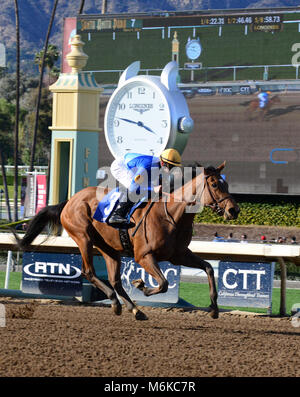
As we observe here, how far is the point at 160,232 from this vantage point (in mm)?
6691

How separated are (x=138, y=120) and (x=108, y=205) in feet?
36.7

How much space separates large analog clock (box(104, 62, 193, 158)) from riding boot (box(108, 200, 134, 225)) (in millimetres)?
9070

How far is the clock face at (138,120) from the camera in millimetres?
17469

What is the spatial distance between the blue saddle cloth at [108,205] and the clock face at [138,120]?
9.28 m

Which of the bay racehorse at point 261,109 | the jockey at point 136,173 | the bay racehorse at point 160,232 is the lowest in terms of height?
the bay racehorse at point 160,232

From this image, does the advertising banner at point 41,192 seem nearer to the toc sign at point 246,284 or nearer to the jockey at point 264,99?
the jockey at point 264,99

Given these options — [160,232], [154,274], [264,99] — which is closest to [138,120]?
[264,99]

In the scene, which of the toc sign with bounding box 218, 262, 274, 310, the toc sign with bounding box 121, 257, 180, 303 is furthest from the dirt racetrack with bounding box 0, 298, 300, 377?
the toc sign with bounding box 121, 257, 180, 303

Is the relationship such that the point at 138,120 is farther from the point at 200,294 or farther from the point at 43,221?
the point at 43,221

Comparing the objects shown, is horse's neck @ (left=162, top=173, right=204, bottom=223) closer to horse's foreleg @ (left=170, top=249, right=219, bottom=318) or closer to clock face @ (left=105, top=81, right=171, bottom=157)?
horse's foreleg @ (left=170, top=249, right=219, bottom=318)

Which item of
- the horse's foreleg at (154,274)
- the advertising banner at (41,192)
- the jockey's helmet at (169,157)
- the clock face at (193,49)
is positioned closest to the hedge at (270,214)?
the clock face at (193,49)

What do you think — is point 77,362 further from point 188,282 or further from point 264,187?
point 264,187

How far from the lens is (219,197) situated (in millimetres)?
6422

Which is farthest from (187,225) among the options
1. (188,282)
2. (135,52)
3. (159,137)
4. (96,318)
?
(135,52)
